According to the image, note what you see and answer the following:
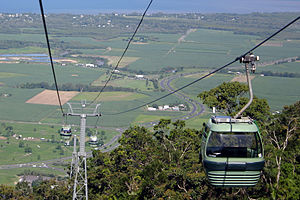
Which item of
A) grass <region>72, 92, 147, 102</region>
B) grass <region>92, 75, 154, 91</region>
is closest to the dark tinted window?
grass <region>72, 92, 147, 102</region>

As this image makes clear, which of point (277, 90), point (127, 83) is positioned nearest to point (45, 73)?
point (127, 83)

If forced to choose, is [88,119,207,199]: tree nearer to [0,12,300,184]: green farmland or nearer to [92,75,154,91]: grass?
[0,12,300,184]: green farmland

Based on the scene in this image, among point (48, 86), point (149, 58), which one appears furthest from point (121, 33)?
point (48, 86)

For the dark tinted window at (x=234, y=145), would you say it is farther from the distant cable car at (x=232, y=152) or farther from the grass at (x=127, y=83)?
the grass at (x=127, y=83)

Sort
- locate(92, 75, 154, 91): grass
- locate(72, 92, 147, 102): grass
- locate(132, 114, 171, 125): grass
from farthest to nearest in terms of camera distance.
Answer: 1. locate(92, 75, 154, 91): grass
2. locate(72, 92, 147, 102): grass
3. locate(132, 114, 171, 125): grass

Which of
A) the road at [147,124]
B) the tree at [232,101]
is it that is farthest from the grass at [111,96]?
the tree at [232,101]
